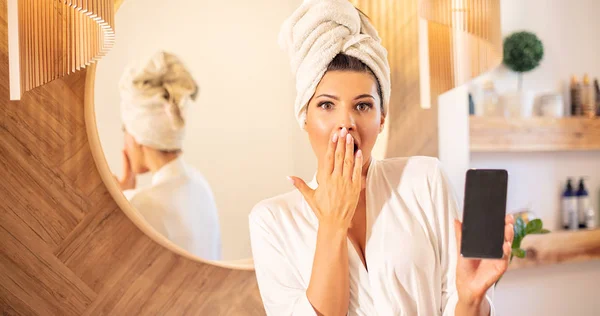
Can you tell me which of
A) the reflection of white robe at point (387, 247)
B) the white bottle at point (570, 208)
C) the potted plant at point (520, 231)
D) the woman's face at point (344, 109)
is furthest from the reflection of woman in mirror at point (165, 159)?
the white bottle at point (570, 208)

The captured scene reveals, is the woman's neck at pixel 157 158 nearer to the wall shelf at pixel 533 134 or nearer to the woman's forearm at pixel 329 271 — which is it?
the woman's forearm at pixel 329 271

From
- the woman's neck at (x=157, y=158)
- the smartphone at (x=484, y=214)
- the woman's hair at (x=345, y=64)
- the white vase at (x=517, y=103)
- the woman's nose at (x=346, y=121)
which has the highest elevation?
the woman's hair at (x=345, y=64)

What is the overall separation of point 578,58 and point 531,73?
0.34 metres

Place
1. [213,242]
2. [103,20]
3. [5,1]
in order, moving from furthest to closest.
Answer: [213,242] < [5,1] < [103,20]

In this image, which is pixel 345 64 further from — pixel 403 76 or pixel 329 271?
pixel 403 76

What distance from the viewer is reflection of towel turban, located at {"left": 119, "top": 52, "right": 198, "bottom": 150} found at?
1377 mm

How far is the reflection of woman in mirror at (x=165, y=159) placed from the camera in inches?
54.5

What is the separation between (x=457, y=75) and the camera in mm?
1613

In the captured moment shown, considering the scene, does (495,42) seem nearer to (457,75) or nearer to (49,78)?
(457,75)

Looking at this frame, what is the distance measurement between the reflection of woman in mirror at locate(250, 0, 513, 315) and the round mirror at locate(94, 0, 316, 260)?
31 cm

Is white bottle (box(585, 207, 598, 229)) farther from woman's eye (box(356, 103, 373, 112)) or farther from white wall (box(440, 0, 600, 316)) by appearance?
woman's eye (box(356, 103, 373, 112))

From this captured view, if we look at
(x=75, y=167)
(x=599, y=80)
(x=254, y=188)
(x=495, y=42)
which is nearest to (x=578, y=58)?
(x=599, y=80)

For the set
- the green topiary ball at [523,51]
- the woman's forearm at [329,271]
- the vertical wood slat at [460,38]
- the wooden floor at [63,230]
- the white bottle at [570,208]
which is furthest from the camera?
the white bottle at [570,208]

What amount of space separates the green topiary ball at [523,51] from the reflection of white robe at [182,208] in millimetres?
1868
